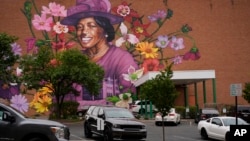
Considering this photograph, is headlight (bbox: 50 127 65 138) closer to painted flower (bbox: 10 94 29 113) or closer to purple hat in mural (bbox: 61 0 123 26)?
painted flower (bbox: 10 94 29 113)

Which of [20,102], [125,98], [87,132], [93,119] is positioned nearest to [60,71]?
[87,132]

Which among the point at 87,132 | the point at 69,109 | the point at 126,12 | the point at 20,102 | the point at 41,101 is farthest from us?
the point at 126,12

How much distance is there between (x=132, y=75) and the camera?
50.2 metres

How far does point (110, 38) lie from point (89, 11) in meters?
4.22

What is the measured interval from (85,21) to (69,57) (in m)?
16.1

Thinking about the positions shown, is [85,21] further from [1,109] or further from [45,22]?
[1,109]

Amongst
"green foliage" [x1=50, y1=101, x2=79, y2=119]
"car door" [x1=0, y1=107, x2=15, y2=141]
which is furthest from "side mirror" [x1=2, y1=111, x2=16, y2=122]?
"green foliage" [x1=50, y1=101, x2=79, y2=119]

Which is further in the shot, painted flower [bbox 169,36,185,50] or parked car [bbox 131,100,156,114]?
painted flower [bbox 169,36,185,50]

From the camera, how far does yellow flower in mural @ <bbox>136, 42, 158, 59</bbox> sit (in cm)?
5112

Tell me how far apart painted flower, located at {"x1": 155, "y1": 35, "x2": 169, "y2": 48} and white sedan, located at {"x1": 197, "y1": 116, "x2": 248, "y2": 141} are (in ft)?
95.9

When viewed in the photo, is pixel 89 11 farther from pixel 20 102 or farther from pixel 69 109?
pixel 69 109

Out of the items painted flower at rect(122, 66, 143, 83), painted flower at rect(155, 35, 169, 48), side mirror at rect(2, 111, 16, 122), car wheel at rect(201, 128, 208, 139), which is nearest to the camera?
side mirror at rect(2, 111, 16, 122)

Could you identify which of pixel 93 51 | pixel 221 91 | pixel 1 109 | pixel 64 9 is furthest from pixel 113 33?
pixel 1 109

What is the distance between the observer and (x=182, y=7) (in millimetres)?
53719
